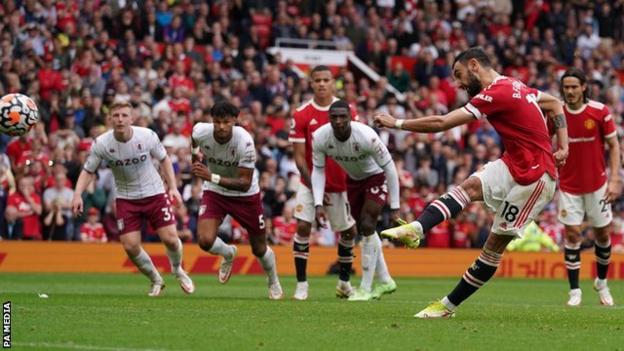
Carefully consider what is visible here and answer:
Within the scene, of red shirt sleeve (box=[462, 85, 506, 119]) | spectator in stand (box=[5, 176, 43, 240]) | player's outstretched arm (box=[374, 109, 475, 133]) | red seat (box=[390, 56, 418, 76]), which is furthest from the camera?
red seat (box=[390, 56, 418, 76])

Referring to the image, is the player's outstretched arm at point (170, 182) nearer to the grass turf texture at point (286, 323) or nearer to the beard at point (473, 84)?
the grass turf texture at point (286, 323)

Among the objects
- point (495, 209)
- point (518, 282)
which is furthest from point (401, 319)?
point (518, 282)

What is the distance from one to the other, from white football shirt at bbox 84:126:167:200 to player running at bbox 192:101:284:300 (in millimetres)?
713

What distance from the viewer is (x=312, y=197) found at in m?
18.1

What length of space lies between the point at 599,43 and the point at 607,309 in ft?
82.8

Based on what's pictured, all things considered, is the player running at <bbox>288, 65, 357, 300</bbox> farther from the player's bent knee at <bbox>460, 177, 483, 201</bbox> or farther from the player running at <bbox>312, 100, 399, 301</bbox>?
the player's bent knee at <bbox>460, 177, 483, 201</bbox>

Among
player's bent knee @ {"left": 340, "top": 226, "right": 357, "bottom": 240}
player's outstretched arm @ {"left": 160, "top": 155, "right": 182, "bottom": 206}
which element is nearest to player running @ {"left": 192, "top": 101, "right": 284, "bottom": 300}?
player's outstretched arm @ {"left": 160, "top": 155, "right": 182, "bottom": 206}

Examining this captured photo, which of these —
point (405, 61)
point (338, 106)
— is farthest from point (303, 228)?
point (405, 61)

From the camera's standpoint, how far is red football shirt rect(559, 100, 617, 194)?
17969mm

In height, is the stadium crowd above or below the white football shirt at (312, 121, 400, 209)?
below

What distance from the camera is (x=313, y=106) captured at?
18.3 meters

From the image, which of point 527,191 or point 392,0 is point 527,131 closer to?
point 527,191

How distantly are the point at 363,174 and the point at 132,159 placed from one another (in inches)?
123

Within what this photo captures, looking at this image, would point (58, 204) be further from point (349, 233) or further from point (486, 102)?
point (486, 102)
